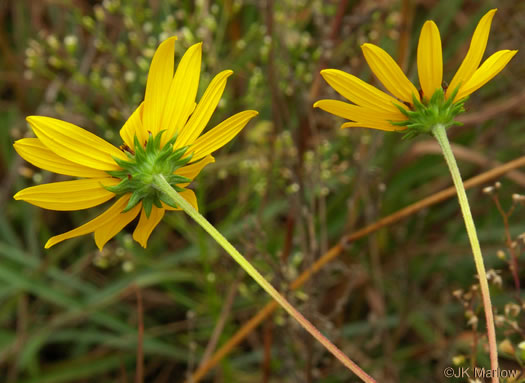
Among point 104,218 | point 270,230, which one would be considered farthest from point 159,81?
point 270,230

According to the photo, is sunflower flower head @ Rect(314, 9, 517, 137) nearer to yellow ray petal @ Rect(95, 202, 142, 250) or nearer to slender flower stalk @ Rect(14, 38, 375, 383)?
slender flower stalk @ Rect(14, 38, 375, 383)

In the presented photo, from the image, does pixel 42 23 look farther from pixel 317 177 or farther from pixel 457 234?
pixel 457 234

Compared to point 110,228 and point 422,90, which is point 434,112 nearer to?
point 422,90

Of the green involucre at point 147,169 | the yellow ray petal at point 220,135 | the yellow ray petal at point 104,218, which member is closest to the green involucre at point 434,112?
the yellow ray petal at point 220,135

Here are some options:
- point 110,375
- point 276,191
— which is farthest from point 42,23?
point 110,375

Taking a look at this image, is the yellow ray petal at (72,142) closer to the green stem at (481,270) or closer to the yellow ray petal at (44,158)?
the yellow ray petal at (44,158)
